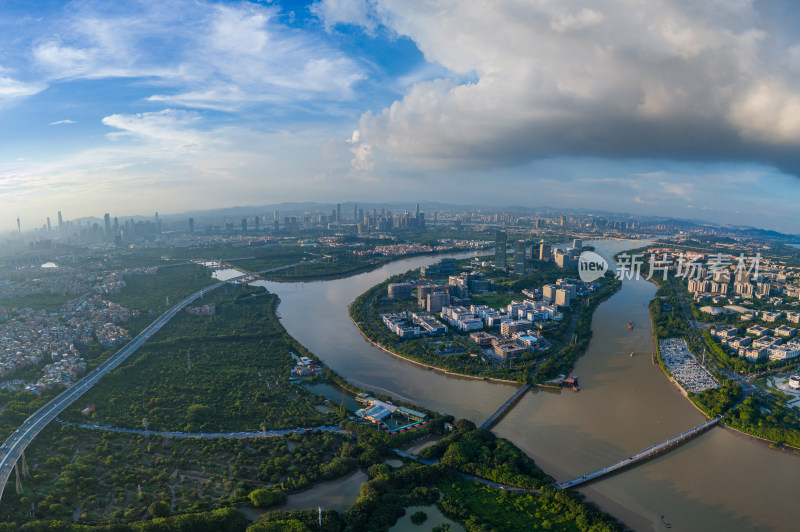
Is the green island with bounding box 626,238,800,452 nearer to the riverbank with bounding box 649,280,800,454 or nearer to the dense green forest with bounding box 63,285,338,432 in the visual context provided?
the riverbank with bounding box 649,280,800,454

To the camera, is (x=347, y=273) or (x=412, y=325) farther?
(x=347, y=273)

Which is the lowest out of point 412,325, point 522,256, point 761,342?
point 412,325

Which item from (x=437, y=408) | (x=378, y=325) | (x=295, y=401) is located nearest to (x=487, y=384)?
(x=437, y=408)

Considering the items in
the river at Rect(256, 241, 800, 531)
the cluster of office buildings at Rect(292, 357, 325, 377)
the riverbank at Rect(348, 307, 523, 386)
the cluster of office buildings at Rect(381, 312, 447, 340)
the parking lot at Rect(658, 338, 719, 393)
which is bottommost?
the river at Rect(256, 241, 800, 531)

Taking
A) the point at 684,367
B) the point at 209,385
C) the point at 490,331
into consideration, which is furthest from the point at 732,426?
the point at 209,385

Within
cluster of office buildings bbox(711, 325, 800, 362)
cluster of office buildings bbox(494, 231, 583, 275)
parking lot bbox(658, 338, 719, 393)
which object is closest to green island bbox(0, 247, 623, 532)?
parking lot bbox(658, 338, 719, 393)

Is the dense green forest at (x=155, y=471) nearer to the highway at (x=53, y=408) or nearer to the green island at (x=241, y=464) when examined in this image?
the green island at (x=241, y=464)

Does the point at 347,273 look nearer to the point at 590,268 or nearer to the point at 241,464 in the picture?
the point at 590,268
